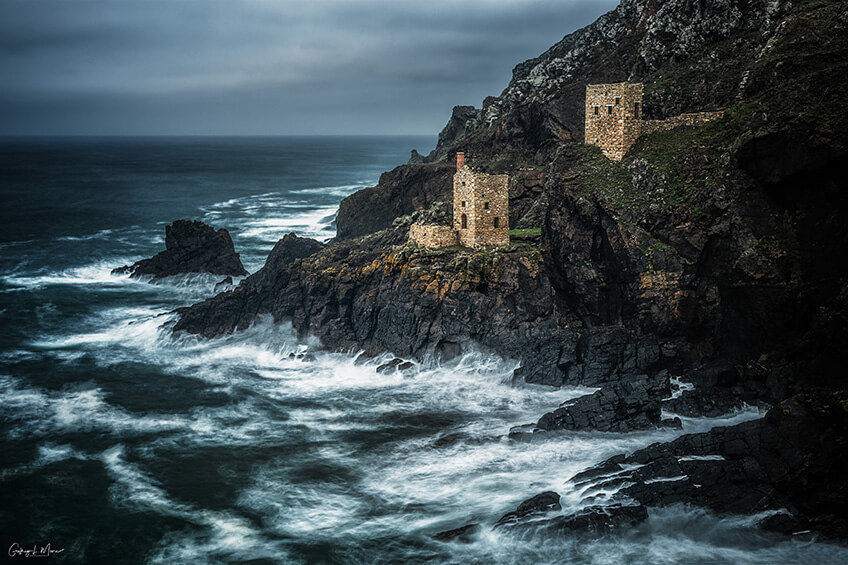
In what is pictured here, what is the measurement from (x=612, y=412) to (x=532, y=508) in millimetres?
7920

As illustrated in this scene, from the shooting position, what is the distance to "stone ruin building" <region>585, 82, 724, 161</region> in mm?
43188

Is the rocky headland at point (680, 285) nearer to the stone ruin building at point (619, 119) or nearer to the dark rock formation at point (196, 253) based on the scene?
the stone ruin building at point (619, 119)

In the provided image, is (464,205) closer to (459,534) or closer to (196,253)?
(459,534)

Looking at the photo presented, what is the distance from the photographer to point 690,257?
38.2m

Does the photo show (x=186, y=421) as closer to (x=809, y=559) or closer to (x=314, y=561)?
(x=314, y=561)

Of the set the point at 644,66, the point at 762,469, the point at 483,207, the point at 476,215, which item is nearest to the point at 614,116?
the point at 483,207

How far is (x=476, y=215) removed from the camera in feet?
149

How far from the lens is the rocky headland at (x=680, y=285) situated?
1014 inches

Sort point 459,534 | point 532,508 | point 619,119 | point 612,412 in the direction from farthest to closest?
point 619,119 → point 612,412 → point 532,508 → point 459,534

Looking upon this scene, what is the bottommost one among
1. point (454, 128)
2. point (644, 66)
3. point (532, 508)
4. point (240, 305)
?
point (532, 508)

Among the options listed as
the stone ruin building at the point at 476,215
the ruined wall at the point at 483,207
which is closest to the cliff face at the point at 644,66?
the ruined wall at the point at 483,207

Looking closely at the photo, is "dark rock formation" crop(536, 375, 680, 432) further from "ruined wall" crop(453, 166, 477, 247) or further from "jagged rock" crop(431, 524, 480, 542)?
"ruined wall" crop(453, 166, 477, 247)
